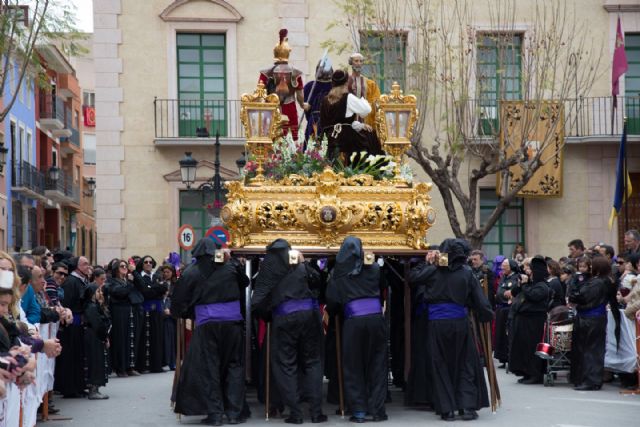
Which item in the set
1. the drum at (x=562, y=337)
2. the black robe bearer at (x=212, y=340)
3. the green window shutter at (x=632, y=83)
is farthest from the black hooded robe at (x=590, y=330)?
the green window shutter at (x=632, y=83)

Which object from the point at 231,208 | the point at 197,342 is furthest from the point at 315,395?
the point at 231,208

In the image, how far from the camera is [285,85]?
48.1ft

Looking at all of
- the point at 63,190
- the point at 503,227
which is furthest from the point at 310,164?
the point at 63,190

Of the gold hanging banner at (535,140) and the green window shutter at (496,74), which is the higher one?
the green window shutter at (496,74)

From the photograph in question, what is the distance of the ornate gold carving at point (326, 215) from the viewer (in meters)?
13.3

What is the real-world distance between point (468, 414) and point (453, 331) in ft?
2.77

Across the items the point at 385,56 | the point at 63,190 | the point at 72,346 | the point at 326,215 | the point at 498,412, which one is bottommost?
the point at 498,412

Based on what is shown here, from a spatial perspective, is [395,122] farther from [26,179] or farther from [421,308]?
[26,179]

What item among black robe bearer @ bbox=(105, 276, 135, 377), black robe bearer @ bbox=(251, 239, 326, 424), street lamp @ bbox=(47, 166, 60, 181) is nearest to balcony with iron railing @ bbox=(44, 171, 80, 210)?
street lamp @ bbox=(47, 166, 60, 181)

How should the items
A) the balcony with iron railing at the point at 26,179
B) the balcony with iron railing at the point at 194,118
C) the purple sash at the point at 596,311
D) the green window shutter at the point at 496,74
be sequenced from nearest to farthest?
the purple sash at the point at 596,311, the green window shutter at the point at 496,74, the balcony with iron railing at the point at 194,118, the balcony with iron railing at the point at 26,179

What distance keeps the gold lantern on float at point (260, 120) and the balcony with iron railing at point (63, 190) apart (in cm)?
3432

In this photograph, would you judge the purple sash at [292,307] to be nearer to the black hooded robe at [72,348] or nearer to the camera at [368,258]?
the camera at [368,258]

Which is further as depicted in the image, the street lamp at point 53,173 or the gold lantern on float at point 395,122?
the street lamp at point 53,173

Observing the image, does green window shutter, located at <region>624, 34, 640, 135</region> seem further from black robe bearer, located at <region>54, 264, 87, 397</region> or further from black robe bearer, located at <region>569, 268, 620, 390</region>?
black robe bearer, located at <region>54, 264, 87, 397</region>
